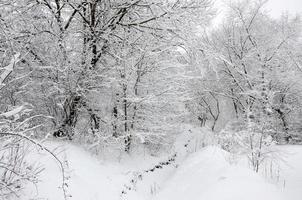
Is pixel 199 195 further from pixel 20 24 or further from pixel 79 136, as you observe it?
pixel 20 24

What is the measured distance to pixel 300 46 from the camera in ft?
61.8

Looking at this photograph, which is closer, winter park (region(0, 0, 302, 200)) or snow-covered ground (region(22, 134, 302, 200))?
snow-covered ground (region(22, 134, 302, 200))

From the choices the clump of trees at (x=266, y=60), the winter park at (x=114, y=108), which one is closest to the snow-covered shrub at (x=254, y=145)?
the winter park at (x=114, y=108)

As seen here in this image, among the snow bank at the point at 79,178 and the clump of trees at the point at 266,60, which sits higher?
the clump of trees at the point at 266,60

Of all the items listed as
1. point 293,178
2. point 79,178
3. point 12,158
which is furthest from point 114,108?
point 12,158

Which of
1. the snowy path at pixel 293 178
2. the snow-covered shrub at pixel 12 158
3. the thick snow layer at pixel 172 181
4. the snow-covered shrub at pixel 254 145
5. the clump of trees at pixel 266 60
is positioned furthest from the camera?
the clump of trees at pixel 266 60

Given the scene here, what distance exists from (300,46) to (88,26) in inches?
599

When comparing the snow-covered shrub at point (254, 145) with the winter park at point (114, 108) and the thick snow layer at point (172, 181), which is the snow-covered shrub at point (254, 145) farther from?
the thick snow layer at point (172, 181)

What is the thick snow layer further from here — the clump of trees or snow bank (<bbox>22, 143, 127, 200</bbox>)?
the clump of trees

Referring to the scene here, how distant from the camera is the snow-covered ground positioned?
571cm

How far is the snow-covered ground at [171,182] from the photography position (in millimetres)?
5715

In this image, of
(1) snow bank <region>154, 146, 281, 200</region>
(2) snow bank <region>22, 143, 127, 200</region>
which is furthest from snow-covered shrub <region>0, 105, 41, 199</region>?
(1) snow bank <region>154, 146, 281, 200</region>

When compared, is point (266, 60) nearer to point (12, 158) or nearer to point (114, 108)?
point (114, 108)

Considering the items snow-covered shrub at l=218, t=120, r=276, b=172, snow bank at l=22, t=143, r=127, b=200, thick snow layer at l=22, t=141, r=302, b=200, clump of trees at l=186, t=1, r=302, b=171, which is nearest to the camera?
snow bank at l=22, t=143, r=127, b=200
